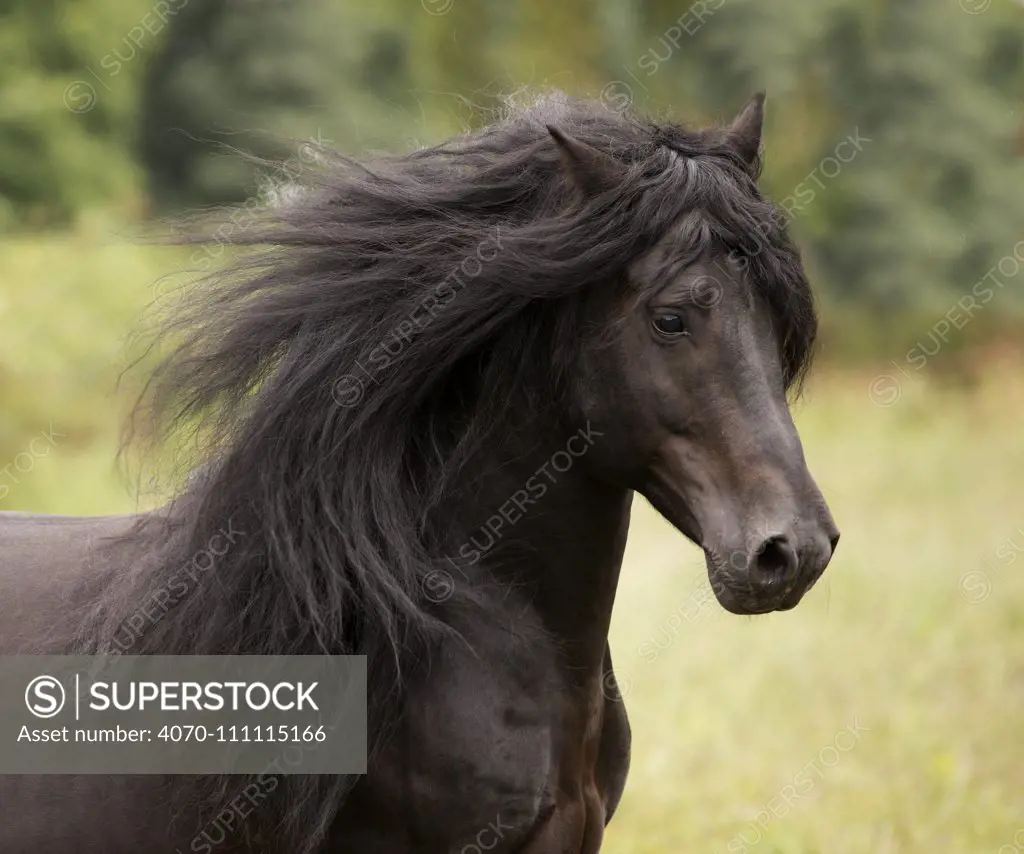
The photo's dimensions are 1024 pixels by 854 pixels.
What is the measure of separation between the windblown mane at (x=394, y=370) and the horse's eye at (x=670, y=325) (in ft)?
0.54

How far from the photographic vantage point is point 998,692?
722 cm

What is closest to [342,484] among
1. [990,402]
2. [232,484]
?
[232,484]

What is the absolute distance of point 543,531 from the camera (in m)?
2.84

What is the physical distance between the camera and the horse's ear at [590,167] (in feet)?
8.72

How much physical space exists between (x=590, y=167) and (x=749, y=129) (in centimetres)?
46

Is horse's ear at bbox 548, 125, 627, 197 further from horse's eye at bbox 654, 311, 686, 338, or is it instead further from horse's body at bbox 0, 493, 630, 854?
horse's body at bbox 0, 493, 630, 854

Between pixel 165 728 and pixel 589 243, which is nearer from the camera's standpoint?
pixel 589 243

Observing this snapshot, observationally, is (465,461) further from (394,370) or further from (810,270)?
(810,270)

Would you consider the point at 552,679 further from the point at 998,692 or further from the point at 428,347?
the point at 998,692

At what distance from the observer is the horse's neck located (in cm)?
282

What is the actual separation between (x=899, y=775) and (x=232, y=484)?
14.5ft

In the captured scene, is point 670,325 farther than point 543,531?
No

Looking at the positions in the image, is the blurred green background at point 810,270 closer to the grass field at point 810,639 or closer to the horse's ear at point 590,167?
Answer: the grass field at point 810,639

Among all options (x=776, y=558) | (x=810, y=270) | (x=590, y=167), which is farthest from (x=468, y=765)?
(x=810, y=270)
